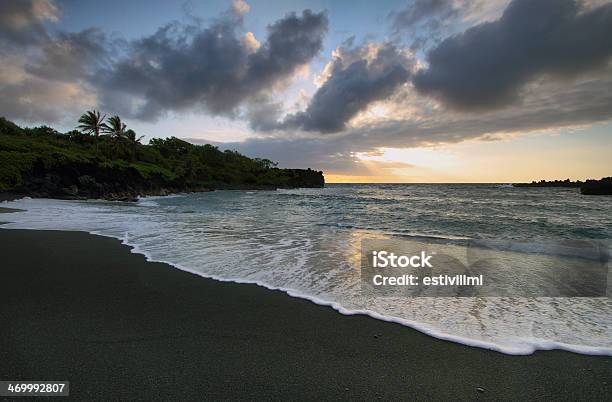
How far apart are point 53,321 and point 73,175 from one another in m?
39.5

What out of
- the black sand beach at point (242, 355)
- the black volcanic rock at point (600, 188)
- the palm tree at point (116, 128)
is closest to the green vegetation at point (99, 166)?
the palm tree at point (116, 128)

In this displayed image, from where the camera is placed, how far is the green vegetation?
2983 cm

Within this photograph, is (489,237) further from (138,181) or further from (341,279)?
(138,181)

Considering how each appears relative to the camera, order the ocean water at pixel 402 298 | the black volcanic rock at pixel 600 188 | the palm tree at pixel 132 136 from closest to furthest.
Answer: the ocean water at pixel 402 298
the black volcanic rock at pixel 600 188
the palm tree at pixel 132 136

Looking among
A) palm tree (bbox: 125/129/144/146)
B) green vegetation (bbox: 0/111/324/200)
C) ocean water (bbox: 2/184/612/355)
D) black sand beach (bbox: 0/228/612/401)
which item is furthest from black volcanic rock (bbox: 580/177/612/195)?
palm tree (bbox: 125/129/144/146)

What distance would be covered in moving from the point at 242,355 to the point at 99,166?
46.2 metres

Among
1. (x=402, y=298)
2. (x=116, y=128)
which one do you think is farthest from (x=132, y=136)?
(x=402, y=298)

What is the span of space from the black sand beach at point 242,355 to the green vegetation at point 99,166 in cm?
3223

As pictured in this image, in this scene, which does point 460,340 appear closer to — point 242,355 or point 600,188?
point 242,355

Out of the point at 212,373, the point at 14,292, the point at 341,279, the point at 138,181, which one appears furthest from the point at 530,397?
the point at 138,181

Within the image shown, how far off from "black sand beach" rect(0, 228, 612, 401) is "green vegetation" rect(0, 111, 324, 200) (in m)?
32.2

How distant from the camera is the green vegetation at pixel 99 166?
2983cm

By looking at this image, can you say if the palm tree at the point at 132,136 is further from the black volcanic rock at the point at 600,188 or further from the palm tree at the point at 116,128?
the black volcanic rock at the point at 600,188

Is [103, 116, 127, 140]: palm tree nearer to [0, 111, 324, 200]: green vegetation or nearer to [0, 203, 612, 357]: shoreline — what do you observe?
[0, 111, 324, 200]: green vegetation
